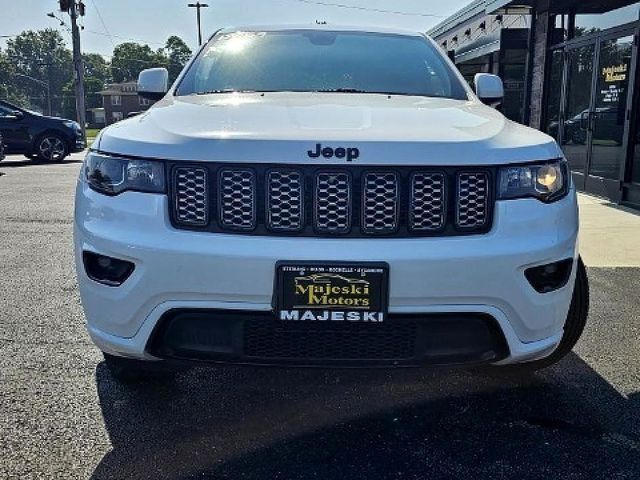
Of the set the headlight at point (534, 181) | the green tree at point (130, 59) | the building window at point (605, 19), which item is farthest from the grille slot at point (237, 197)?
the green tree at point (130, 59)

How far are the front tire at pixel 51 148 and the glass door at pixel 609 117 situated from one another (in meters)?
11.7

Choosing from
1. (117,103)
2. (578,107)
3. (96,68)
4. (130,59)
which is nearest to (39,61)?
(96,68)

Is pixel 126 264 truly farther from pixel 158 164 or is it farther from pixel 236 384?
pixel 236 384

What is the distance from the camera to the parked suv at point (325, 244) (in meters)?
2.08

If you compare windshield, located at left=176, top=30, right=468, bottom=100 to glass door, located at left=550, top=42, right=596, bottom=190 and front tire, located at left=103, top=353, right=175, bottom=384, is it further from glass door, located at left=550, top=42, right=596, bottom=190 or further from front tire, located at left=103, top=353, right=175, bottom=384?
glass door, located at left=550, top=42, right=596, bottom=190

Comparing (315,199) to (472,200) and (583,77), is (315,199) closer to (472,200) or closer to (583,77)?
(472,200)

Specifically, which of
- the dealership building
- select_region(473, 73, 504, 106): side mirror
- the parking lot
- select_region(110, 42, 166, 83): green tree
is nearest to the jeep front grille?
the parking lot

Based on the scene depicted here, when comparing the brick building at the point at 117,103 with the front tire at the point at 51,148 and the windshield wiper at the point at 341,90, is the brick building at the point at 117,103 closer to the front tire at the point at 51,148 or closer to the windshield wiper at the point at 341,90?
the front tire at the point at 51,148

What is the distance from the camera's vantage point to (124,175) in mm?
2223

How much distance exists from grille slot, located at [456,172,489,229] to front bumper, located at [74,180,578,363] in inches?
1.9

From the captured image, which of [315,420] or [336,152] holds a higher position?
[336,152]

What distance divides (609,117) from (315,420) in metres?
8.21

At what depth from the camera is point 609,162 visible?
9.14 metres

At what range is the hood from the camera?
6.93ft
